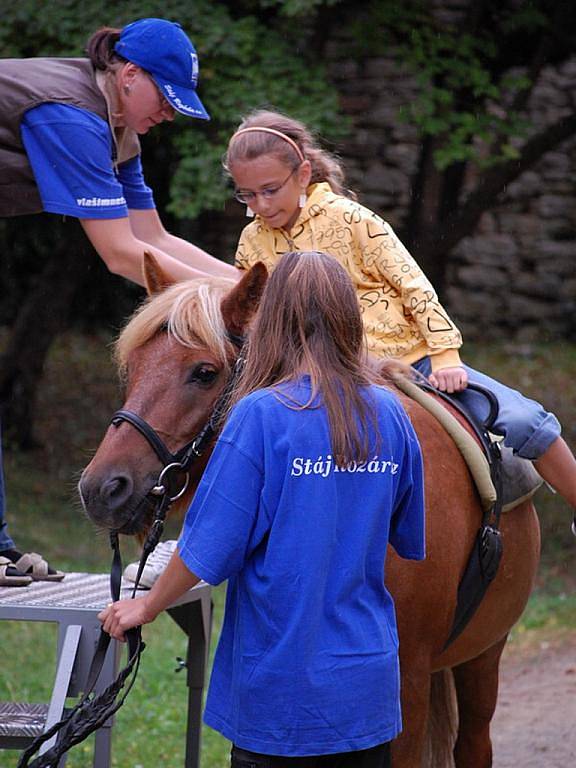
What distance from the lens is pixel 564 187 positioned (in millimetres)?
15320

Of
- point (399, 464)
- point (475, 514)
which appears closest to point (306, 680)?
point (399, 464)

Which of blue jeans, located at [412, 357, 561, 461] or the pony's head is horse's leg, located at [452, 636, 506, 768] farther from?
the pony's head

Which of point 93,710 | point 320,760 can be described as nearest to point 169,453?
point 93,710

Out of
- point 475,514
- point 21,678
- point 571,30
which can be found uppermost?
point 475,514

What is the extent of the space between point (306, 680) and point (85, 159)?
1699mm

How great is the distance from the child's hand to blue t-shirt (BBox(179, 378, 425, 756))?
37.1 inches

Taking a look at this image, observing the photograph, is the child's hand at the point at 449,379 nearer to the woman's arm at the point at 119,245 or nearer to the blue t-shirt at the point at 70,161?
the woman's arm at the point at 119,245

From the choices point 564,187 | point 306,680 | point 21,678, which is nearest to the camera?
point 306,680

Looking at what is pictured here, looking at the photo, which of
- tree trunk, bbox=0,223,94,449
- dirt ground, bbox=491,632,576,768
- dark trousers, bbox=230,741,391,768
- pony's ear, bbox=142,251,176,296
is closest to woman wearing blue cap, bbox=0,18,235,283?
pony's ear, bbox=142,251,176,296

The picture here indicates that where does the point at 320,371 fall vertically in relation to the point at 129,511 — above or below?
above

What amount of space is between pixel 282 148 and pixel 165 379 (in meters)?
0.87

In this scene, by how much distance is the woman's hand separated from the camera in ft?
7.97

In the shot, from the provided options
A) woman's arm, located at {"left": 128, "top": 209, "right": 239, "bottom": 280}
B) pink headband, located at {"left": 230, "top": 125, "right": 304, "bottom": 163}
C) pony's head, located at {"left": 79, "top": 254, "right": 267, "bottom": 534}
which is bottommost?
woman's arm, located at {"left": 128, "top": 209, "right": 239, "bottom": 280}

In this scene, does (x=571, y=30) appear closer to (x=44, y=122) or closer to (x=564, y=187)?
(x=564, y=187)
